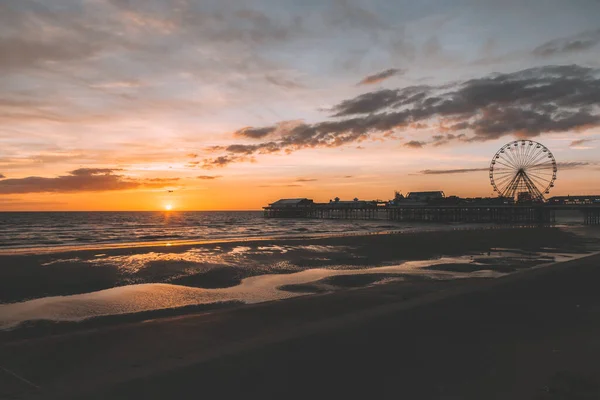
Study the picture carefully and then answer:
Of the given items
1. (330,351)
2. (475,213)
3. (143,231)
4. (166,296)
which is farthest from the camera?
(475,213)

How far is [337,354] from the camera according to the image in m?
6.55

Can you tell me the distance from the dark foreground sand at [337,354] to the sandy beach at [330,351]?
21 mm

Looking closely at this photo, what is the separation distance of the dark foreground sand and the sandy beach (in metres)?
0.02

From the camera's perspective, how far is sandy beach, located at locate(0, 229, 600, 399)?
5.34 metres

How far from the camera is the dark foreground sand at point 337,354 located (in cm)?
528

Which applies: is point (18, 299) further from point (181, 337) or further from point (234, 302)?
point (181, 337)

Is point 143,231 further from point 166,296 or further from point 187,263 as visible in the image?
point 166,296

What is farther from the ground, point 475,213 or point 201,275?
point 475,213

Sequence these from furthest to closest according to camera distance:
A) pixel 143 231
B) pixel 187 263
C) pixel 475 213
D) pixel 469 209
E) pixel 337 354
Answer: pixel 475 213, pixel 469 209, pixel 143 231, pixel 187 263, pixel 337 354

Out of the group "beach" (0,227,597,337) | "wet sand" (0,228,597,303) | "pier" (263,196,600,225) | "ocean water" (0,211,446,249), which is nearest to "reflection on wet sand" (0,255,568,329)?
"beach" (0,227,597,337)

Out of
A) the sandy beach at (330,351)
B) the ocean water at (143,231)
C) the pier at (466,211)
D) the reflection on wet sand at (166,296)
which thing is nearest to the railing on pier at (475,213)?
the pier at (466,211)

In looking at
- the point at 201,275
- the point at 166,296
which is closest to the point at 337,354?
the point at 166,296

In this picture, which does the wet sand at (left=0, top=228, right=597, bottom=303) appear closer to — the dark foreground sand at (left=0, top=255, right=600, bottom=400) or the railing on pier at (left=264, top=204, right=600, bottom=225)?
the dark foreground sand at (left=0, top=255, right=600, bottom=400)

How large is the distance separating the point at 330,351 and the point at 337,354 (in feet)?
0.59
